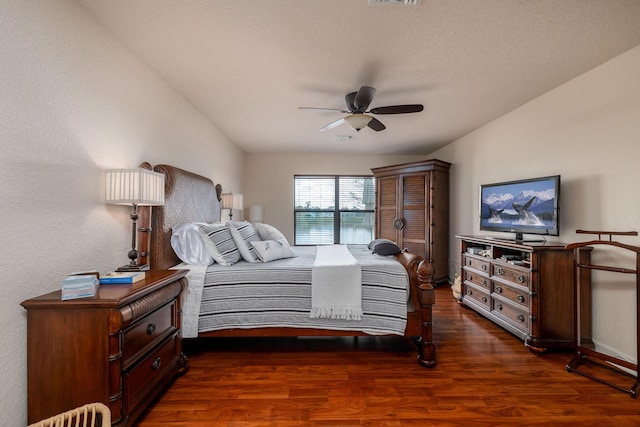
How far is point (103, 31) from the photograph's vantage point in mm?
1855

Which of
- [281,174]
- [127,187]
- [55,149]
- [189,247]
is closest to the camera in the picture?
[55,149]

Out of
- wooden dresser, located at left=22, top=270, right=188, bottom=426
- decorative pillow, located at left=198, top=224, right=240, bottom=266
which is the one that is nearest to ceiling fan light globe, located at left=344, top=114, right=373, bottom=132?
decorative pillow, located at left=198, top=224, right=240, bottom=266

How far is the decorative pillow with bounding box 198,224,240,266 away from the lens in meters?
2.47

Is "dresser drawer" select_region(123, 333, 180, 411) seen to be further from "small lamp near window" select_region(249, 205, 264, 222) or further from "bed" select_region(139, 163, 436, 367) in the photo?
"small lamp near window" select_region(249, 205, 264, 222)

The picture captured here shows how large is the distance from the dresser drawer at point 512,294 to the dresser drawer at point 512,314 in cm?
7

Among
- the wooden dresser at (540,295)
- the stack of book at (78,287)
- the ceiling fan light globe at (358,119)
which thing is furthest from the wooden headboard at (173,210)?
the wooden dresser at (540,295)

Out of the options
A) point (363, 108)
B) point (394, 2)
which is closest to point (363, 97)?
point (363, 108)

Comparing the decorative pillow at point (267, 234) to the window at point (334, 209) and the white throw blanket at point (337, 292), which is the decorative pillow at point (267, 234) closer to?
the white throw blanket at point (337, 292)

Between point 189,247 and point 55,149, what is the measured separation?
1240 mm

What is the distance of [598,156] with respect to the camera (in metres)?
2.40

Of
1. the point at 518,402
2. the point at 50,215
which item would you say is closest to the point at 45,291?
the point at 50,215

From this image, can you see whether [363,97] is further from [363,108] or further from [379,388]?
[379,388]

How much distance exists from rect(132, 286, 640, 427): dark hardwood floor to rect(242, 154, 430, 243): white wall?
3.39 m

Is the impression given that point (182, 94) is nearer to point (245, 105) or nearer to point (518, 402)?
point (245, 105)
